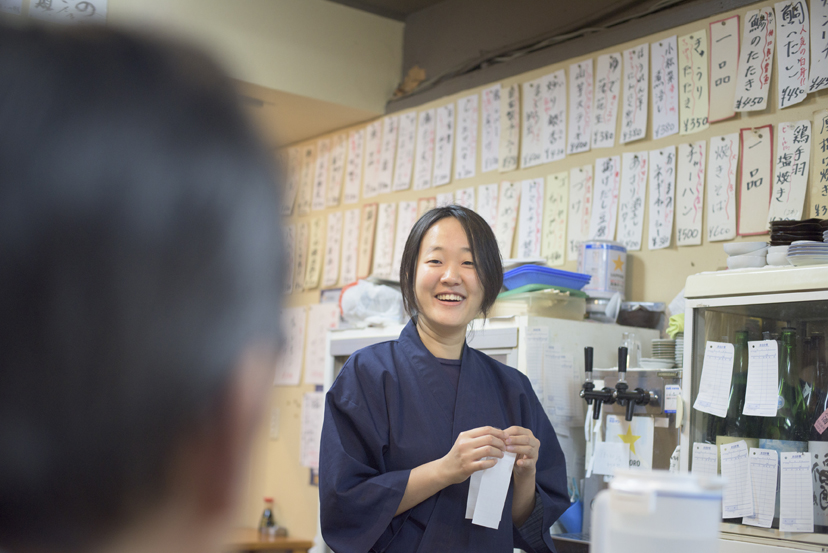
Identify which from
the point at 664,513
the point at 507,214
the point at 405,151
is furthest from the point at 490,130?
the point at 664,513

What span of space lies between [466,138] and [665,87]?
0.99 metres

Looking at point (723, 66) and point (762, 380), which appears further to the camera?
point (723, 66)

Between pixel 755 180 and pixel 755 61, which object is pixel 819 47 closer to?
pixel 755 61

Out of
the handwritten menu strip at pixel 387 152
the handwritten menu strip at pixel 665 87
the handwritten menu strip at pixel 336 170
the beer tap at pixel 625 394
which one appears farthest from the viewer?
the handwritten menu strip at pixel 336 170

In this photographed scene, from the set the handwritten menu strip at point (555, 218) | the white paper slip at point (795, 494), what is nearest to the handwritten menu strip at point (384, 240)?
the handwritten menu strip at point (555, 218)

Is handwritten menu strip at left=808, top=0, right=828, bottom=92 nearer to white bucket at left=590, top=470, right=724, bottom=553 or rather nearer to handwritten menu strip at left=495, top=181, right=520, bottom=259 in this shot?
handwritten menu strip at left=495, top=181, right=520, bottom=259

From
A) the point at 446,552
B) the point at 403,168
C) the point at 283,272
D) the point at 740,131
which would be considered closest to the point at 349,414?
the point at 446,552

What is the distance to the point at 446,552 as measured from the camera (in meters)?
1.61

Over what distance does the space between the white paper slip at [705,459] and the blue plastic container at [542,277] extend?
0.69 metres

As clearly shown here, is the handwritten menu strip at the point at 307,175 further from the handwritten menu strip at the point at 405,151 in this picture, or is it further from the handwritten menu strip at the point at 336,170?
the handwritten menu strip at the point at 405,151

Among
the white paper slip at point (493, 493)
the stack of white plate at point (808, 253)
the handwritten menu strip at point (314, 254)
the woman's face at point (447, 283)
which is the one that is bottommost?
the white paper slip at point (493, 493)

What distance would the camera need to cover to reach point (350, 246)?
3855 millimetres

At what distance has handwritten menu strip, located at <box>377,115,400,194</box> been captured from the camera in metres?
3.68

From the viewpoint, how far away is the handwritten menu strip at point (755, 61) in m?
2.29
